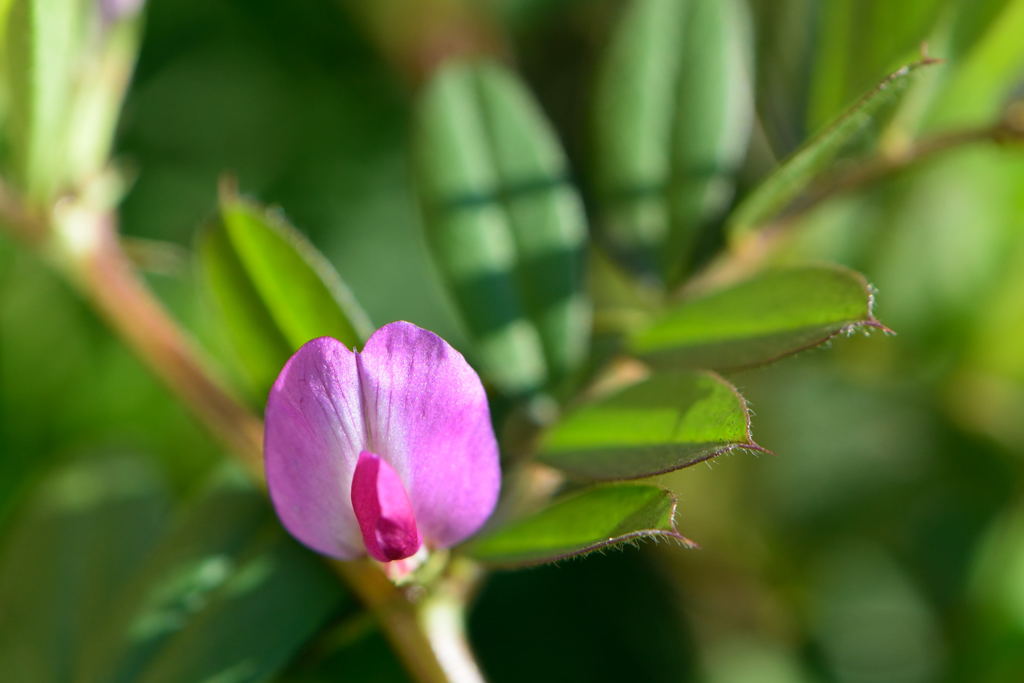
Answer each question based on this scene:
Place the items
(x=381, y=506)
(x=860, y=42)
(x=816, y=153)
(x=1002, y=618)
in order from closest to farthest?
(x=381, y=506)
(x=816, y=153)
(x=860, y=42)
(x=1002, y=618)

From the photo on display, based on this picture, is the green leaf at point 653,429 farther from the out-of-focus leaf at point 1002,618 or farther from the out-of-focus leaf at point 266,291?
the out-of-focus leaf at point 1002,618

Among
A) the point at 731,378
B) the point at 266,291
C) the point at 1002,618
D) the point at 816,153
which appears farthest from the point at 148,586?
the point at 1002,618

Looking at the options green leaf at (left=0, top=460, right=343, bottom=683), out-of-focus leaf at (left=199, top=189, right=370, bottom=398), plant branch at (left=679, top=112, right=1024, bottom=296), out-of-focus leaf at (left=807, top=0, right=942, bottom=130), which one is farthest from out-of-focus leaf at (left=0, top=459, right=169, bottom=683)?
out-of-focus leaf at (left=807, top=0, right=942, bottom=130)

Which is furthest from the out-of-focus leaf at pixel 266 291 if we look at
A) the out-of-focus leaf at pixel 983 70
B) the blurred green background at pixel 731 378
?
the out-of-focus leaf at pixel 983 70

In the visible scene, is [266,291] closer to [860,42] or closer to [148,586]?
[148,586]

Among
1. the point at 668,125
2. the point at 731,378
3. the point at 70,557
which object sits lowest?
the point at 731,378

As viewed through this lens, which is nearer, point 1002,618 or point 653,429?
point 653,429
